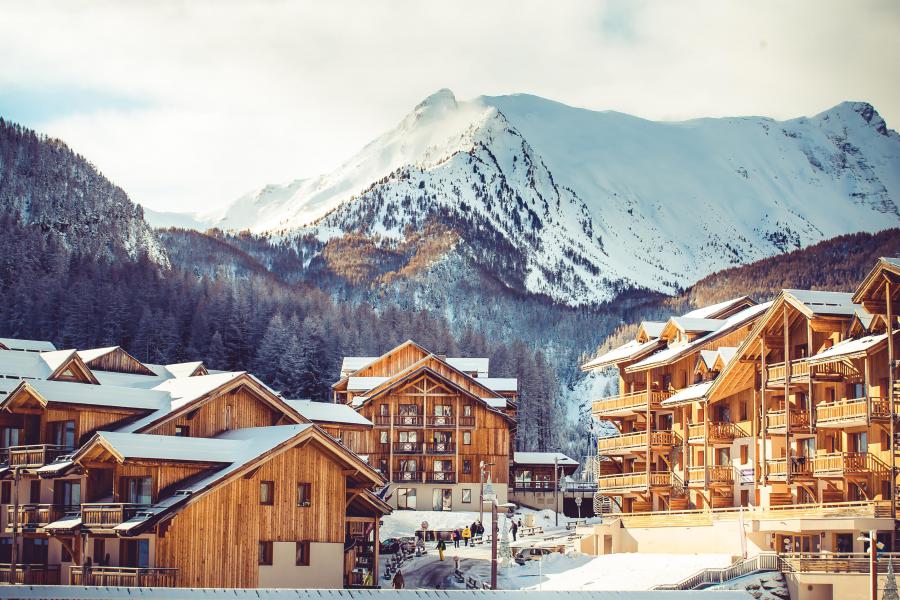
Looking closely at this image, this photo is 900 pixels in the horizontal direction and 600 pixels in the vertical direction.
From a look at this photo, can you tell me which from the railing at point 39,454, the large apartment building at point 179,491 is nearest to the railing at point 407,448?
the large apartment building at point 179,491

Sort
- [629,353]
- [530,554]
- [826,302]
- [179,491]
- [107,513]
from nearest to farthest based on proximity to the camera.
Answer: [179,491] < [107,513] < [826,302] < [530,554] < [629,353]

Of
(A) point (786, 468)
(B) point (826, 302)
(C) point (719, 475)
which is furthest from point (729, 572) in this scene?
(C) point (719, 475)

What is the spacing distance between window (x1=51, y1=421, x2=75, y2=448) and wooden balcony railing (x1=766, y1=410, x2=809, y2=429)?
1317 inches

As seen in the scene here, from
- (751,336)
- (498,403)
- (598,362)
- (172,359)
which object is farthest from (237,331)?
(751,336)

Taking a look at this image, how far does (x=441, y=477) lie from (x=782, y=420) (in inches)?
1703

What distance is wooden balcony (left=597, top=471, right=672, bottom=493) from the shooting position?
78750 mm

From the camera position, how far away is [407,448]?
10462cm

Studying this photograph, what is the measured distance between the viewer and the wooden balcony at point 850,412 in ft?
188

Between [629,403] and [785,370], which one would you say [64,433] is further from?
[629,403]

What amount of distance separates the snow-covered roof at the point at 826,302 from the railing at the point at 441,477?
45.2 meters

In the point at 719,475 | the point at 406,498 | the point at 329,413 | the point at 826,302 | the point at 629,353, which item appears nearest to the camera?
the point at 826,302

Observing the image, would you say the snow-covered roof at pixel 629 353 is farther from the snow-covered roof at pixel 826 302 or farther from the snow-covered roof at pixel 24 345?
the snow-covered roof at pixel 24 345

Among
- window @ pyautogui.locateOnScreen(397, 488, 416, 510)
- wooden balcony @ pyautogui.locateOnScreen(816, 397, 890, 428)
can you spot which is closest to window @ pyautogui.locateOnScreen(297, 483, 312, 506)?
wooden balcony @ pyautogui.locateOnScreen(816, 397, 890, 428)

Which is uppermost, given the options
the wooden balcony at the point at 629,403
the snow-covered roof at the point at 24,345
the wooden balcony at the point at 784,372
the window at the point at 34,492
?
the snow-covered roof at the point at 24,345
